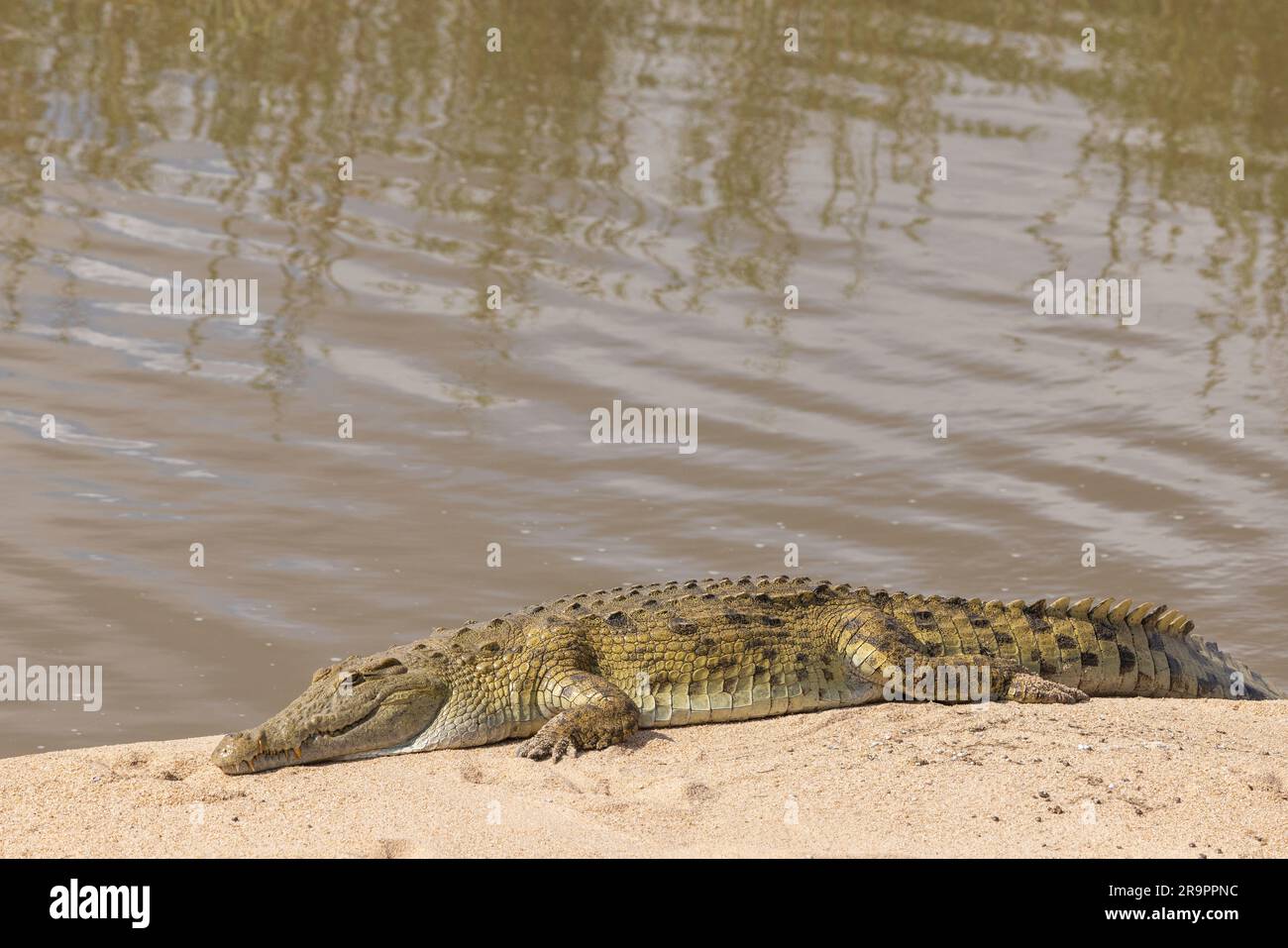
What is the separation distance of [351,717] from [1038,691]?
2660 mm

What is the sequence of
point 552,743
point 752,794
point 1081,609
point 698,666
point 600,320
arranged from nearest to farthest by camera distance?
point 752,794, point 552,743, point 698,666, point 1081,609, point 600,320

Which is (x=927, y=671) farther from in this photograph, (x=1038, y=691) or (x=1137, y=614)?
(x=1137, y=614)

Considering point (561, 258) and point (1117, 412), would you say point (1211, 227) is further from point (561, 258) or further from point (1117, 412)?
point (561, 258)

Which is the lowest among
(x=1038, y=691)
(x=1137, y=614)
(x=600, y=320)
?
(x=1038, y=691)

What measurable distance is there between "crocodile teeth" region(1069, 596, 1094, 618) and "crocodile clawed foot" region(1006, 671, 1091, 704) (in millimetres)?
384

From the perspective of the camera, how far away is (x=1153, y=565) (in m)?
9.02

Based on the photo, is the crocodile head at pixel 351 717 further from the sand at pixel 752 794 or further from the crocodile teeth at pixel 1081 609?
the crocodile teeth at pixel 1081 609

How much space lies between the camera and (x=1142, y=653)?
691cm

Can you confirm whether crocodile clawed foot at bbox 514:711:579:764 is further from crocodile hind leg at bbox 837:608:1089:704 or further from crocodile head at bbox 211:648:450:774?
crocodile hind leg at bbox 837:608:1089:704

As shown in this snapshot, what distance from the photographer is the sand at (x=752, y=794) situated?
514cm

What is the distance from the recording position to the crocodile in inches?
246

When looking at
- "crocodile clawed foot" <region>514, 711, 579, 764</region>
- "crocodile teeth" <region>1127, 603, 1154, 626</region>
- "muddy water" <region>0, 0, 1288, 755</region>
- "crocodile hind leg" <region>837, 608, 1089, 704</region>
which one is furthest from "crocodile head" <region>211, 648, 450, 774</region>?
"crocodile teeth" <region>1127, 603, 1154, 626</region>

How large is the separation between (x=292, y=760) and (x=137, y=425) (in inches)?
176

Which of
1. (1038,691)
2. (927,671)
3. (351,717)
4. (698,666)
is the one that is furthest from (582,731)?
(1038,691)
